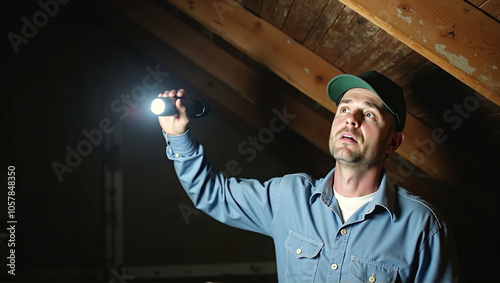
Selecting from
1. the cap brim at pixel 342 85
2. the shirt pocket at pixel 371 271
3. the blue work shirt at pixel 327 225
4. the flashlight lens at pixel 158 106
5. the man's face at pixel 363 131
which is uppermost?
the cap brim at pixel 342 85

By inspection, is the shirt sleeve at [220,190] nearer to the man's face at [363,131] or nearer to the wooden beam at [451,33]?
the man's face at [363,131]

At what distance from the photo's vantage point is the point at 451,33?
118 cm

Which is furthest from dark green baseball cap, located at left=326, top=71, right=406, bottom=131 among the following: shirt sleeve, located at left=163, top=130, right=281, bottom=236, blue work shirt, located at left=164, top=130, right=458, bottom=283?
shirt sleeve, located at left=163, top=130, right=281, bottom=236

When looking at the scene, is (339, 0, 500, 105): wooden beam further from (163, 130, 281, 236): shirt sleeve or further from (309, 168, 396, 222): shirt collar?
(163, 130, 281, 236): shirt sleeve

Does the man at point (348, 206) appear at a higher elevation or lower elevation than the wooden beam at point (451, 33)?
lower

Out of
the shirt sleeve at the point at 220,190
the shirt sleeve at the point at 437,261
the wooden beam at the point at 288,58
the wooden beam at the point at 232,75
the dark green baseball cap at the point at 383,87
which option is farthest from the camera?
the wooden beam at the point at 232,75

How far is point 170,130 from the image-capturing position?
5.12 feet

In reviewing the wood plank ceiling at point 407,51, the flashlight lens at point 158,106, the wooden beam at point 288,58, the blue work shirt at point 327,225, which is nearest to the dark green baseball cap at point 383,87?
the wood plank ceiling at point 407,51

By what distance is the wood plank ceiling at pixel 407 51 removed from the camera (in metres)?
1.17

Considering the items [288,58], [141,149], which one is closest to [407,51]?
[288,58]

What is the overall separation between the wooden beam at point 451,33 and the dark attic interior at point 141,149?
0.76m

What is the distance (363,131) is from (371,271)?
494 millimetres

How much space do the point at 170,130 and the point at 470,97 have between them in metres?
1.26

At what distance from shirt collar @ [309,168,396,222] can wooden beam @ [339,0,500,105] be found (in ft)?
1.51
